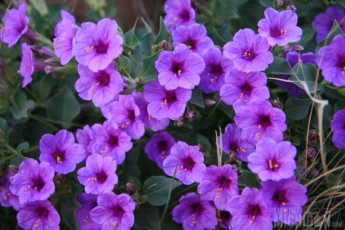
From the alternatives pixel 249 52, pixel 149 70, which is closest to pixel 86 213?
pixel 149 70

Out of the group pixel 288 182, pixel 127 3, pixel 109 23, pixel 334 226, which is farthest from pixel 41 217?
pixel 127 3

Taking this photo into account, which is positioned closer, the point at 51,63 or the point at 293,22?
the point at 293,22

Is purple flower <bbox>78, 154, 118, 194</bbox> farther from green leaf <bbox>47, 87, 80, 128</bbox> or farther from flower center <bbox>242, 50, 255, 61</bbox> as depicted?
flower center <bbox>242, 50, 255, 61</bbox>

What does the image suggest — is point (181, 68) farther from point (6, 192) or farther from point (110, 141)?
point (6, 192)

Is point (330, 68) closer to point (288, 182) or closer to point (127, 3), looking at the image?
point (288, 182)

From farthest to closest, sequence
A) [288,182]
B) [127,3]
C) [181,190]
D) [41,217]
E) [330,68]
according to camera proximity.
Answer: [127,3]
[181,190]
[41,217]
[330,68]
[288,182]

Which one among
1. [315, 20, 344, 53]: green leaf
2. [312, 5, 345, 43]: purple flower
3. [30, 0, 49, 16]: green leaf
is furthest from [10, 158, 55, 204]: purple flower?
[312, 5, 345, 43]: purple flower

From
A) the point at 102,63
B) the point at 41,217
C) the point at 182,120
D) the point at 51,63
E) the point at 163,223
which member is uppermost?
the point at 102,63
